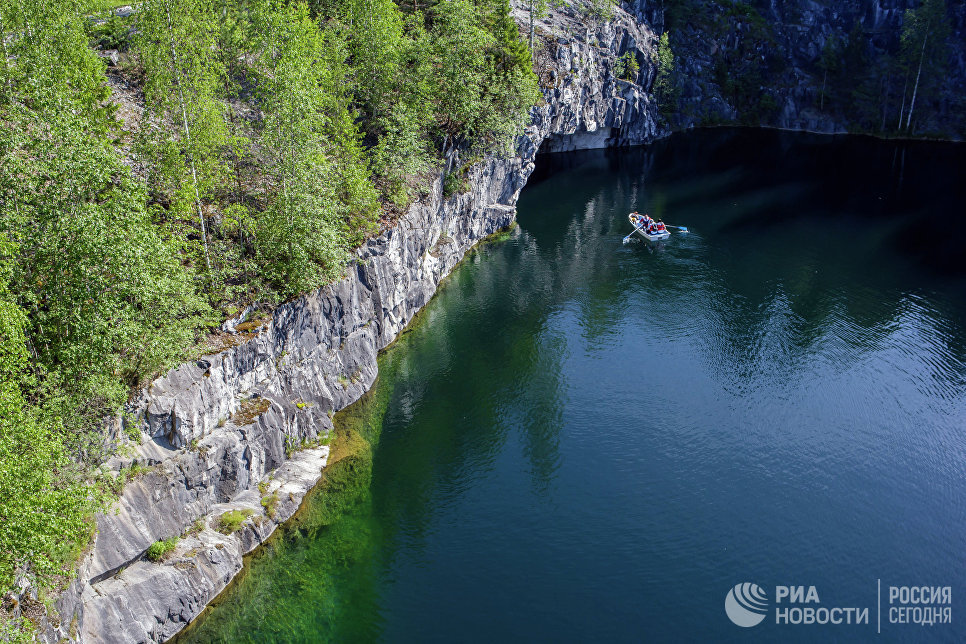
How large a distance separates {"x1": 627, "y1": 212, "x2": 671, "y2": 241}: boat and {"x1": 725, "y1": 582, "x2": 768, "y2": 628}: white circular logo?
173 feet

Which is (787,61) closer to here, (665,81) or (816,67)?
(816,67)

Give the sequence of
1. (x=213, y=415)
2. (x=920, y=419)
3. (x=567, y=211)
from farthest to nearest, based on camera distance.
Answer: (x=567, y=211)
(x=920, y=419)
(x=213, y=415)

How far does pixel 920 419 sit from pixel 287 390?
149ft

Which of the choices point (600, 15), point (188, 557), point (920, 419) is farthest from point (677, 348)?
point (600, 15)

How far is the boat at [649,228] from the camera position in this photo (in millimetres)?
81312

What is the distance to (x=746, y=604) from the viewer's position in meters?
34.3

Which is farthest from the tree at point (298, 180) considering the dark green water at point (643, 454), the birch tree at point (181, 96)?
the dark green water at point (643, 454)

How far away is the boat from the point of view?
267ft

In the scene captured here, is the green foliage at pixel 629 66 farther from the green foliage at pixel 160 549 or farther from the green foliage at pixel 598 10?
the green foliage at pixel 160 549

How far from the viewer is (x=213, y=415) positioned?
3666 cm

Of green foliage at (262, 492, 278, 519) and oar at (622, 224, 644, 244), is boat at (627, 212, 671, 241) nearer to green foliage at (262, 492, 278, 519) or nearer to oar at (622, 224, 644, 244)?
oar at (622, 224, 644, 244)

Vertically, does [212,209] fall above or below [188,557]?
above

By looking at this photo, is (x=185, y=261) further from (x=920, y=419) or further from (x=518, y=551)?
(x=920, y=419)

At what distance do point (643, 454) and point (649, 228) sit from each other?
4376 cm
